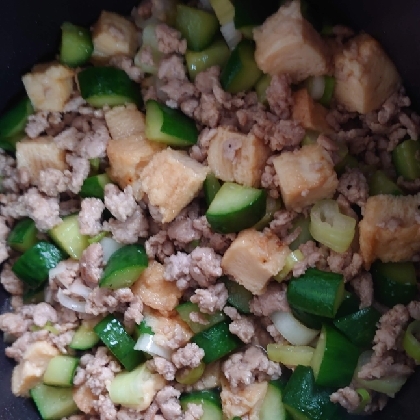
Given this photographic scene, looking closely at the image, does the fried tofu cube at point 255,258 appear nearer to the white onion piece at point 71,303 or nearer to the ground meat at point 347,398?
the ground meat at point 347,398

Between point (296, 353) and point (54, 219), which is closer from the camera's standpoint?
point (296, 353)

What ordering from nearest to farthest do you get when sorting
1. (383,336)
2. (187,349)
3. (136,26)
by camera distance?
(383,336) → (187,349) → (136,26)

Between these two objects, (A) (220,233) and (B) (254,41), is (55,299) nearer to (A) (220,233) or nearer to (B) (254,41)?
(A) (220,233)

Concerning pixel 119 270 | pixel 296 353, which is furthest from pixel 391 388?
pixel 119 270

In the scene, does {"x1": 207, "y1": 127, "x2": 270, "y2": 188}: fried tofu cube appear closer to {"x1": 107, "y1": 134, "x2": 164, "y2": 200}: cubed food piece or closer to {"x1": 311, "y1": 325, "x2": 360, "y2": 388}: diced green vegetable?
{"x1": 107, "y1": 134, "x2": 164, "y2": 200}: cubed food piece

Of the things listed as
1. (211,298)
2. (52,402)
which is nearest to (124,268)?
(211,298)

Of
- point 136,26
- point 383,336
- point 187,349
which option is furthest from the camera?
point 136,26
